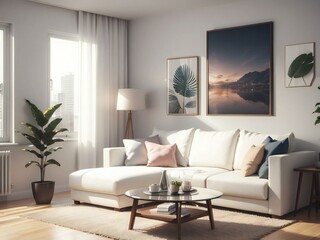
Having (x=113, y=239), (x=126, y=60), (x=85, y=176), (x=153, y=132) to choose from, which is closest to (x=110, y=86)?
(x=126, y=60)

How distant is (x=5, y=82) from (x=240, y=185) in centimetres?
323

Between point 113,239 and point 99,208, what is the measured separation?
4.27 ft

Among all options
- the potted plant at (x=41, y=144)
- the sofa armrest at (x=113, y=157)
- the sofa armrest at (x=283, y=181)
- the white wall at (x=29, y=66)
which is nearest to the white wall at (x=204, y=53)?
the sofa armrest at (x=283, y=181)

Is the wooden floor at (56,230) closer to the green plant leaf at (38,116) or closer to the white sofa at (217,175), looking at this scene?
the white sofa at (217,175)

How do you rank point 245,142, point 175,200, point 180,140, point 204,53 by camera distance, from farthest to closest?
point 204,53 < point 180,140 < point 245,142 < point 175,200

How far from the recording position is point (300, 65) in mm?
5469

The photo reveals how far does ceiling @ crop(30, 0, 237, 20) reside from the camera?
6.04 m

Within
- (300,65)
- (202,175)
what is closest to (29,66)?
(202,175)

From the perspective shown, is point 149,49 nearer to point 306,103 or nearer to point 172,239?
point 306,103

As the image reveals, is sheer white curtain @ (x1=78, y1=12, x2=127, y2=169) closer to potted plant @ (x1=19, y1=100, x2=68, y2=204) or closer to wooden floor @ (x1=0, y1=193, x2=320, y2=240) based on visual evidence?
potted plant @ (x1=19, y1=100, x2=68, y2=204)

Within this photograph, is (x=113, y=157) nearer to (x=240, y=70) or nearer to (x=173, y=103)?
(x=173, y=103)

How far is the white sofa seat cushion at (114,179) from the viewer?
197 inches

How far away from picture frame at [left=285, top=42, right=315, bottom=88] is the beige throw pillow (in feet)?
3.35

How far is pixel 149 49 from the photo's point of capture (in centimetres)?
704
